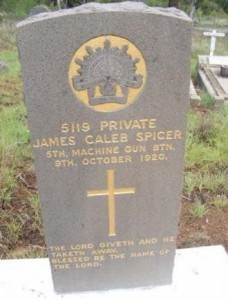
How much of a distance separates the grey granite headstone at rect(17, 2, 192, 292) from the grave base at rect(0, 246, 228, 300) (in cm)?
6

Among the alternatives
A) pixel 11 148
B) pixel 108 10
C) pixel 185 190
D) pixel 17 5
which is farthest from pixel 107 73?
pixel 17 5

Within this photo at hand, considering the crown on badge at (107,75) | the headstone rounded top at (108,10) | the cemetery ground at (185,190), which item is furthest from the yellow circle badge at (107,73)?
the cemetery ground at (185,190)

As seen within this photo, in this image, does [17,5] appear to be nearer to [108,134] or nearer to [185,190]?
[185,190]

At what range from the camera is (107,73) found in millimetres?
1996

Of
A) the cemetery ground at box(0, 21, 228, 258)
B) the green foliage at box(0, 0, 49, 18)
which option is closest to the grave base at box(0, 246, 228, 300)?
the cemetery ground at box(0, 21, 228, 258)

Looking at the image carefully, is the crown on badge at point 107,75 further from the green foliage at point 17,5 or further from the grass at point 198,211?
the green foliage at point 17,5

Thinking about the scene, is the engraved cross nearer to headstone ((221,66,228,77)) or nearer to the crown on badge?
the crown on badge

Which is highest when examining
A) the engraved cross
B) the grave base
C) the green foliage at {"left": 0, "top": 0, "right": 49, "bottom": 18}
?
the engraved cross

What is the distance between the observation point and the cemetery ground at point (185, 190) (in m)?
3.32

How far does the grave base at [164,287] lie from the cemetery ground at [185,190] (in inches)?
13.1

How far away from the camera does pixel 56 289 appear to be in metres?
2.67

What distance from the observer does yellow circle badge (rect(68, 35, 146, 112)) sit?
1.95 m

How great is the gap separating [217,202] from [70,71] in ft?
6.97

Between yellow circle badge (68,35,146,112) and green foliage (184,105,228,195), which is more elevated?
yellow circle badge (68,35,146,112)
